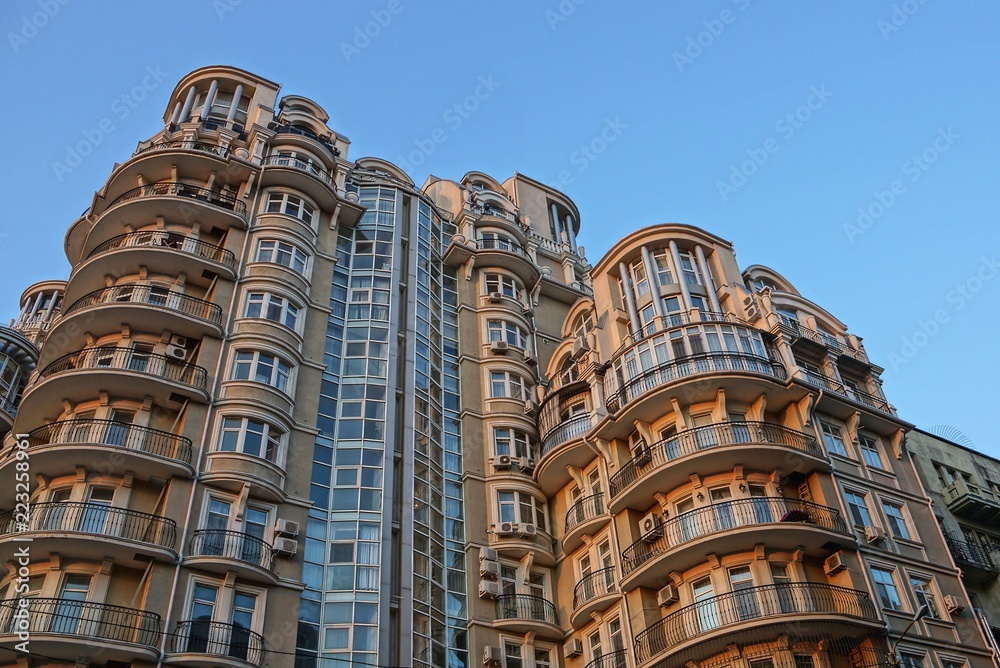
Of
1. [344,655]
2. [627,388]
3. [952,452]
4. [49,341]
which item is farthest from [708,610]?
[49,341]

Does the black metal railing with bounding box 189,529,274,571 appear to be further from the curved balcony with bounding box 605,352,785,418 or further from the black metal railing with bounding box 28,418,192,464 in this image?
the curved balcony with bounding box 605,352,785,418

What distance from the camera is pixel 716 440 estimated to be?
1053 inches

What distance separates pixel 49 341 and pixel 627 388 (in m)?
19.2

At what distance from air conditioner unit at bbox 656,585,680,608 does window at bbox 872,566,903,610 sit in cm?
564

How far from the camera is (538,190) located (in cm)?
4853

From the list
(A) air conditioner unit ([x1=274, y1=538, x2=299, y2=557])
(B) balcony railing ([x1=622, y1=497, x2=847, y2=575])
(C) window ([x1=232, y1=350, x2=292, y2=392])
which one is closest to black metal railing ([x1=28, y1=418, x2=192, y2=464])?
(C) window ([x1=232, y1=350, x2=292, y2=392])

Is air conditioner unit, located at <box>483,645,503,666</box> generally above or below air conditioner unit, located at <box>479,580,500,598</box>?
below

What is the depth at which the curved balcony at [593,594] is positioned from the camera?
27594mm

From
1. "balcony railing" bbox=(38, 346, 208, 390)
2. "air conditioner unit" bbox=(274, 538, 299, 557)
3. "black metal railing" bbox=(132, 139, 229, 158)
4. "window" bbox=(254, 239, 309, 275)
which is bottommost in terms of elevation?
"air conditioner unit" bbox=(274, 538, 299, 557)

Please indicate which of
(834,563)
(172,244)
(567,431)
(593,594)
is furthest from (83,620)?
(834,563)

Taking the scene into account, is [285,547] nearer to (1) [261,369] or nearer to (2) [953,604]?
(1) [261,369]

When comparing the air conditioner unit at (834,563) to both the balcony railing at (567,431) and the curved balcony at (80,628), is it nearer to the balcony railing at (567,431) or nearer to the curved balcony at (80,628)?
the balcony railing at (567,431)

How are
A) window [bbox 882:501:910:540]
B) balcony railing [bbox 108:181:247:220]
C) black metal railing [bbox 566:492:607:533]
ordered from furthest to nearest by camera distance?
balcony railing [bbox 108:181:247:220] < black metal railing [bbox 566:492:607:533] < window [bbox 882:501:910:540]

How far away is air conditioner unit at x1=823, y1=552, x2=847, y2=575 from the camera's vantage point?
24.8 meters
